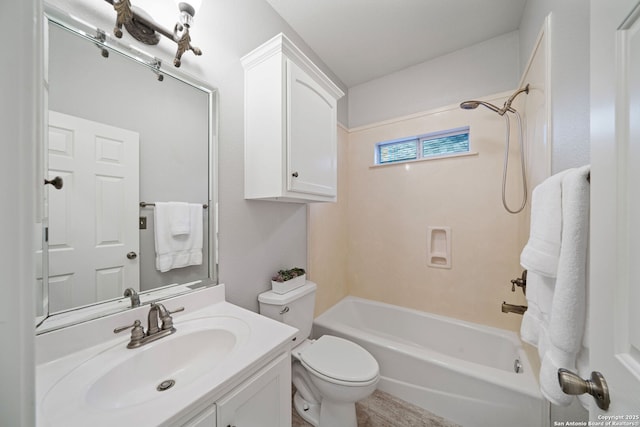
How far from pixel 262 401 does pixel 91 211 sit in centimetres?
93

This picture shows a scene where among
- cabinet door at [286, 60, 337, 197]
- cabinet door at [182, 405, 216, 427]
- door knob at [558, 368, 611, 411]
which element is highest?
cabinet door at [286, 60, 337, 197]

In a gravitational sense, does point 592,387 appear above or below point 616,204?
below

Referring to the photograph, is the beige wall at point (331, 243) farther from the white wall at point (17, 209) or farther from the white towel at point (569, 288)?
the white wall at point (17, 209)

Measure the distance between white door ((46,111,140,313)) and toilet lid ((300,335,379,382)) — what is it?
3.28 feet

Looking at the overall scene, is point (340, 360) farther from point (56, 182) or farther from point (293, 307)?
point (56, 182)

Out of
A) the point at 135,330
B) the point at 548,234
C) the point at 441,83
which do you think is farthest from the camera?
the point at 441,83

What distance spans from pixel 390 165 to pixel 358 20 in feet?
3.84

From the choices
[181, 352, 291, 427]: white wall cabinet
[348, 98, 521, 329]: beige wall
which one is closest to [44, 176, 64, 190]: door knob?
[181, 352, 291, 427]: white wall cabinet

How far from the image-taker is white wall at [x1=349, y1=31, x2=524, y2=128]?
1781mm

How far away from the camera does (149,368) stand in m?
0.82

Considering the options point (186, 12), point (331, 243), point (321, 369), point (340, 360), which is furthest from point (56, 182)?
point (331, 243)

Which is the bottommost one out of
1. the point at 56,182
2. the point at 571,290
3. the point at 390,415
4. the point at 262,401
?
the point at 390,415

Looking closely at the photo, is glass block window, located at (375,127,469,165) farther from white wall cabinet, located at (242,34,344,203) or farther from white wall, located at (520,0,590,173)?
white wall cabinet, located at (242,34,344,203)

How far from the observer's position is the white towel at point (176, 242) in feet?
3.43
